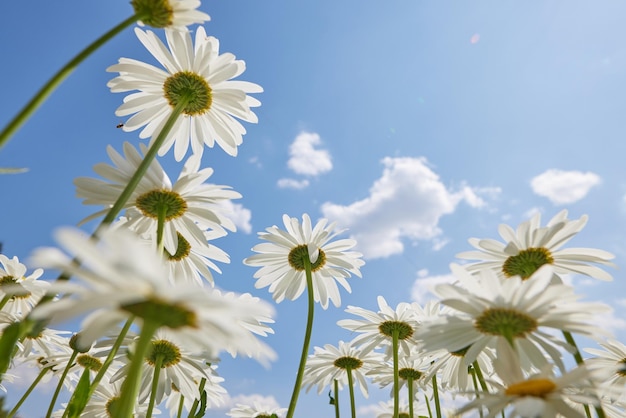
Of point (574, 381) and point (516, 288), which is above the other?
point (516, 288)

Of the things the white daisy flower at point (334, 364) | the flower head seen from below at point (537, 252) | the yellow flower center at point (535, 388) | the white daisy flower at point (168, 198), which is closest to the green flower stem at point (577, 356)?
the yellow flower center at point (535, 388)

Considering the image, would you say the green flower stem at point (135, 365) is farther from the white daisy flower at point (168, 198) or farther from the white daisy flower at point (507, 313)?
the white daisy flower at point (168, 198)

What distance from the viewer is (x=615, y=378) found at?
372cm

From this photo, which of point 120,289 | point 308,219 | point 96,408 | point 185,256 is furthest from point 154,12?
point 96,408

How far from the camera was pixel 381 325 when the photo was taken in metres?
4.10

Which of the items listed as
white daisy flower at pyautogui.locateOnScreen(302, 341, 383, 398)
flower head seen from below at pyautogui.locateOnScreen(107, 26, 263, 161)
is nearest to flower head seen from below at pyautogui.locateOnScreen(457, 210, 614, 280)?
flower head seen from below at pyautogui.locateOnScreen(107, 26, 263, 161)

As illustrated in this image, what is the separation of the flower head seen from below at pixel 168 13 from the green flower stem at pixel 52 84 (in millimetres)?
245

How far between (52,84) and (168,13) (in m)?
0.64

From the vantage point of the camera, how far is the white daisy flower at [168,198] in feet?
7.54

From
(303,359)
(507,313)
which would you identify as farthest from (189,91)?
(507,313)

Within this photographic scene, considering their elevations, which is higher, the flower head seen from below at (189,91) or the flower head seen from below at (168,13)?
the flower head seen from below at (189,91)

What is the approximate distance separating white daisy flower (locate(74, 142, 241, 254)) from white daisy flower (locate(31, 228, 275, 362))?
119 cm

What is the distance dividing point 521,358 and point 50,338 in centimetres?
379

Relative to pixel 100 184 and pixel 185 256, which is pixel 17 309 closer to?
pixel 185 256
